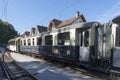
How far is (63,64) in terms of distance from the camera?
15.4m

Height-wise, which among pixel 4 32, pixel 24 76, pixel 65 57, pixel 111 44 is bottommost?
pixel 24 76

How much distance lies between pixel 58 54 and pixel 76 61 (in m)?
2.65

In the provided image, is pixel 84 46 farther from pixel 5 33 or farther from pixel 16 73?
pixel 5 33

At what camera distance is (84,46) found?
38.2ft

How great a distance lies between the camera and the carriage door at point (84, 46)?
11.3 m

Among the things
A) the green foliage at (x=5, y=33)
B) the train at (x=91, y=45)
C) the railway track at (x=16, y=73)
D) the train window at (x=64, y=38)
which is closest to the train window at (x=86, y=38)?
the train at (x=91, y=45)

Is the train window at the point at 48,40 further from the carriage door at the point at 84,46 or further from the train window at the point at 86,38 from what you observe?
the train window at the point at 86,38

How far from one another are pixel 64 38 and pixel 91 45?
11.3 ft

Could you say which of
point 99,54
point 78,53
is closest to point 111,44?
point 99,54

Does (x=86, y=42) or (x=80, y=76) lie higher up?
(x=86, y=42)

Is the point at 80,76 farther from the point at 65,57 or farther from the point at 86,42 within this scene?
the point at 65,57

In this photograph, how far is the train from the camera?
9.17 meters

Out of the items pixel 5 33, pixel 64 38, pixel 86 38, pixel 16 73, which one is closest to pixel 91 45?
pixel 86 38

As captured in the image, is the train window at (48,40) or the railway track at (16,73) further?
the train window at (48,40)
